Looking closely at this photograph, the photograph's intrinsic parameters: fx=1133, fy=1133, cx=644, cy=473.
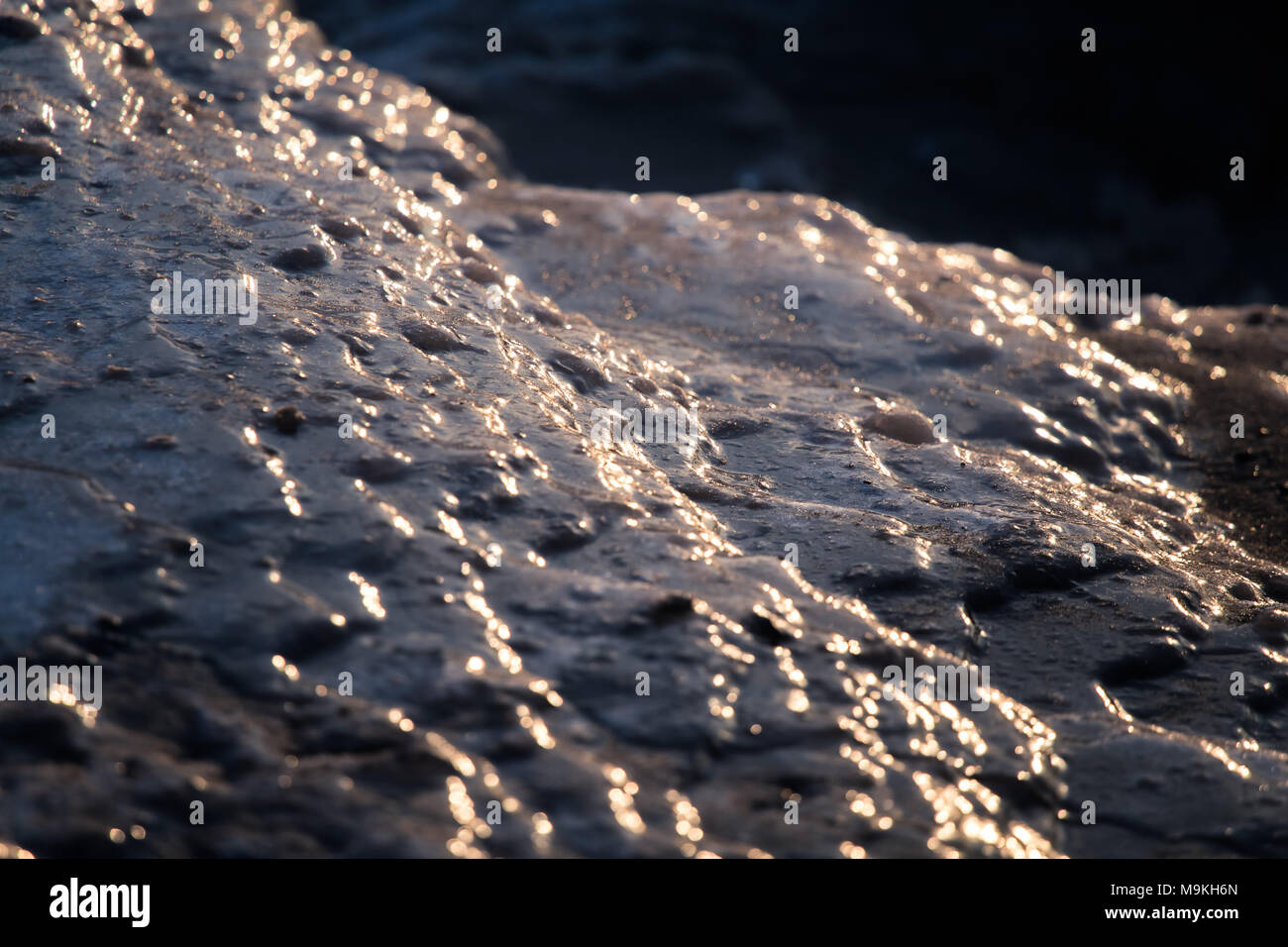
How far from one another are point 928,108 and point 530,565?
15.6ft

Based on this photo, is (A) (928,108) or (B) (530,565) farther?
(A) (928,108)

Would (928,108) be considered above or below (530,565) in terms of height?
above

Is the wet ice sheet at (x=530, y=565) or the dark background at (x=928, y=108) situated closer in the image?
the wet ice sheet at (x=530, y=565)

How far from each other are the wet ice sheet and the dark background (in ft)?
7.54

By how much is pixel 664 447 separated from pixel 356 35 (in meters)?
4.14

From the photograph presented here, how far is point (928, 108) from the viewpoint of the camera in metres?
5.85

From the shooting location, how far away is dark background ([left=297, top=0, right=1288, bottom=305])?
5410 millimetres

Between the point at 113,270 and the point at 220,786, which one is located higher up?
the point at 113,270

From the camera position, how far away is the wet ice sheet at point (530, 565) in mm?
1562

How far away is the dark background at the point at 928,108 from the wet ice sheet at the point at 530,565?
90.5 inches

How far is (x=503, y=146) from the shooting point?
16.0ft

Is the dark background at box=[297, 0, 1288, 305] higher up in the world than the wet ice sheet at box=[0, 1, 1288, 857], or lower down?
higher up
